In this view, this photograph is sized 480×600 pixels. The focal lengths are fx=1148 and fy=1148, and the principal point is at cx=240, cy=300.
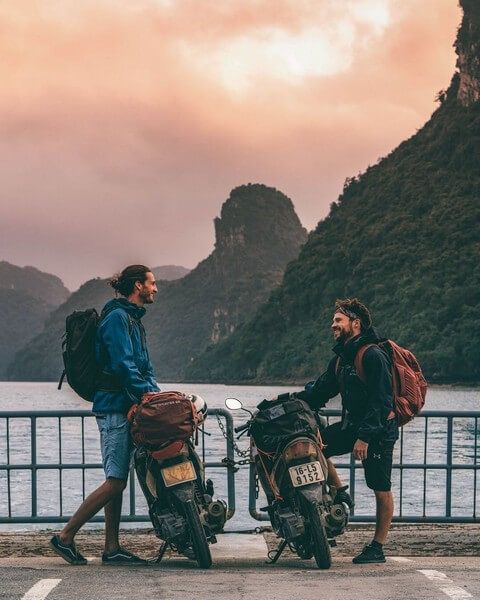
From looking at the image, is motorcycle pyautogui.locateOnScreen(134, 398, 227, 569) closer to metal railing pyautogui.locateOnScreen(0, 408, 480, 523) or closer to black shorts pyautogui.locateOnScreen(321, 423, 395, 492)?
metal railing pyautogui.locateOnScreen(0, 408, 480, 523)

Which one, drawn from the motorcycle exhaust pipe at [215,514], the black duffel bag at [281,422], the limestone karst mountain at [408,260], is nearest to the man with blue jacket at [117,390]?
the motorcycle exhaust pipe at [215,514]

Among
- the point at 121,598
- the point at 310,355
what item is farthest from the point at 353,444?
the point at 310,355

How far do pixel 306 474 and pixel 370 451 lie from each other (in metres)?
0.57

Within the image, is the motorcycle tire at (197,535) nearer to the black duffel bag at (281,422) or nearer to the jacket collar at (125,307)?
the black duffel bag at (281,422)

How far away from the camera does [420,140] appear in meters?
152

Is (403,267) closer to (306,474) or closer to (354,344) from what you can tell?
(354,344)

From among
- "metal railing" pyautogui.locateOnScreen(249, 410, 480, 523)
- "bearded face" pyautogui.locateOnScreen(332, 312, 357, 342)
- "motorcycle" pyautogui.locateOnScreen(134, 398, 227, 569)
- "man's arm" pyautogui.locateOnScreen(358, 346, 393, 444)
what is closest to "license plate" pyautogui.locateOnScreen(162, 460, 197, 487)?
"motorcycle" pyautogui.locateOnScreen(134, 398, 227, 569)

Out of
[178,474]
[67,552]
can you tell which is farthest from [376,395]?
[67,552]

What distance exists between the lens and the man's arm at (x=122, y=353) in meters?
7.60

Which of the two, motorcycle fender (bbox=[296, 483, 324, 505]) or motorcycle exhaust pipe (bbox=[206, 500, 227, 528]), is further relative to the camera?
motorcycle exhaust pipe (bbox=[206, 500, 227, 528])

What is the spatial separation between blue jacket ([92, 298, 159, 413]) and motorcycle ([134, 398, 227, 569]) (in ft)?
1.24

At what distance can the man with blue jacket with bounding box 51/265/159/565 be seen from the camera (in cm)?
764

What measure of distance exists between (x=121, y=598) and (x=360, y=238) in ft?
454

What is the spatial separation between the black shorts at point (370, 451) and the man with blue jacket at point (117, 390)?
4.14 feet
